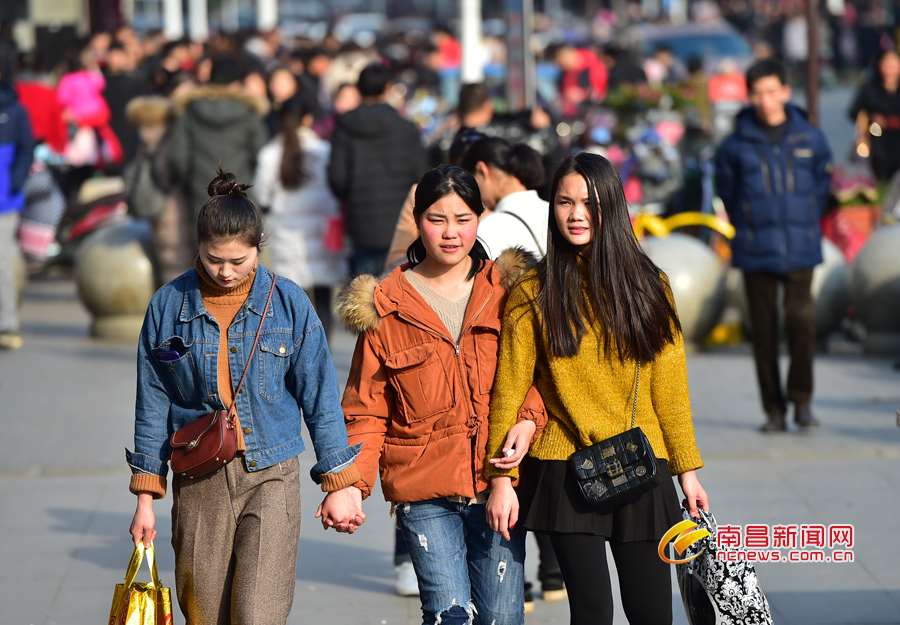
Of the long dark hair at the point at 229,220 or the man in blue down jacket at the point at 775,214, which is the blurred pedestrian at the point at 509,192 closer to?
the long dark hair at the point at 229,220

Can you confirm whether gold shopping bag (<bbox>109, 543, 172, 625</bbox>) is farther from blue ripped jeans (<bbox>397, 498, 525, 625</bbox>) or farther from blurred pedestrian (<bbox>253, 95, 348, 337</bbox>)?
blurred pedestrian (<bbox>253, 95, 348, 337</bbox>)

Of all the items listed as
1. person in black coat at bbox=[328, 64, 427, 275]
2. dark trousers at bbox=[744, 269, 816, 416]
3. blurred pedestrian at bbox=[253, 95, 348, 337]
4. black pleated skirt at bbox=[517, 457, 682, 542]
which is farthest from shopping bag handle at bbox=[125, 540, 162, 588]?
blurred pedestrian at bbox=[253, 95, 348, 337]

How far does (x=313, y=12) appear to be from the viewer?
170 feet

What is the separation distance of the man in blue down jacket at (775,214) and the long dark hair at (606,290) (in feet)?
12.5

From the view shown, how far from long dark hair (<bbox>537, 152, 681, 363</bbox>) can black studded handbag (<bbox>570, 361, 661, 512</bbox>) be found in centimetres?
24

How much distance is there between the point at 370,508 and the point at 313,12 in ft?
157

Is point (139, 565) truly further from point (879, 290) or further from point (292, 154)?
point (879, 290)

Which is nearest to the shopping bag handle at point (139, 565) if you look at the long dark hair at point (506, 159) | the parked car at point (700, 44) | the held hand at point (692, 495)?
the held hand at point (692, 495)

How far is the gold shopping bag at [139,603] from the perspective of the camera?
3164 millimetres

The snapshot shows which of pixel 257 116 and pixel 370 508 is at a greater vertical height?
pixel 257 116

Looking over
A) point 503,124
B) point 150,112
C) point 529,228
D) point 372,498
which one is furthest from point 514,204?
point 150,112

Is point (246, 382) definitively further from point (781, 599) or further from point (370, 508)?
point (370, 508)

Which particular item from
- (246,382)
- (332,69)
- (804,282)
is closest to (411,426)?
(246,382)

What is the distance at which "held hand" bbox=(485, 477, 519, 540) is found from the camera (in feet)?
10.8
